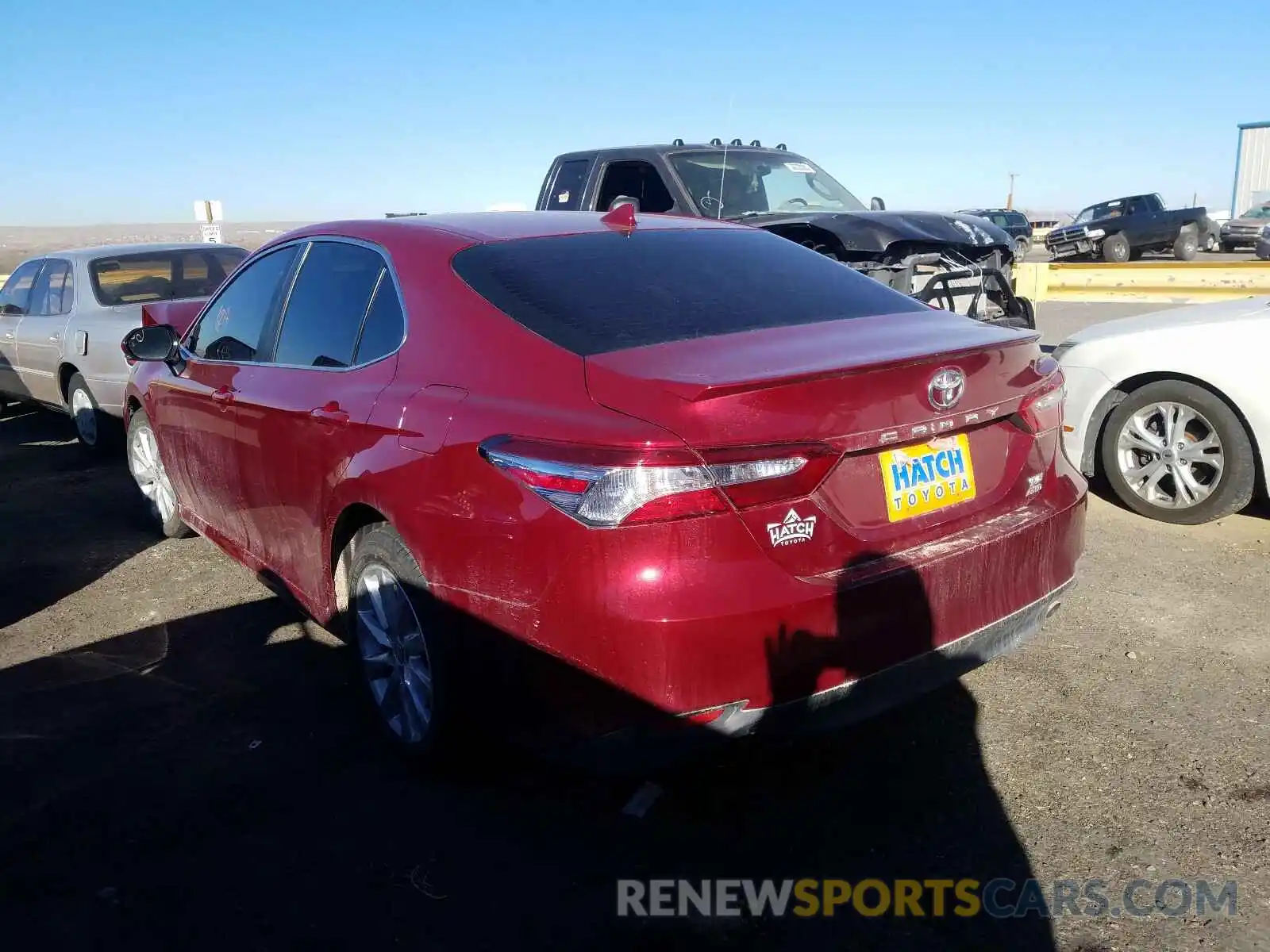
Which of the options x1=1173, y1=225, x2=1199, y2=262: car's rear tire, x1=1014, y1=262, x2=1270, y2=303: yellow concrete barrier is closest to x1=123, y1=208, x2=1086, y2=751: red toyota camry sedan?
x1=1014, y1=262, x2=1270, y2=303: yellow concrete barrier

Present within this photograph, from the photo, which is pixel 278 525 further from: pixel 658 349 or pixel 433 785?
pixel 658 349

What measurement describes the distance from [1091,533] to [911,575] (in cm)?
309

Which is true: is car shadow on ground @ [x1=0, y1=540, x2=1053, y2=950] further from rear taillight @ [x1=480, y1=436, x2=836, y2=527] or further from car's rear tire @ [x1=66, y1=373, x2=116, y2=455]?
car's rear tire @ [x1=66, y1=373, x2=116, y2=455]

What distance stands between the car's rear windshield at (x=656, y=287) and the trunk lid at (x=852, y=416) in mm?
147

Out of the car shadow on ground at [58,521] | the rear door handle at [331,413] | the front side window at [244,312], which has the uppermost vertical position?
the front side window at [244,312]

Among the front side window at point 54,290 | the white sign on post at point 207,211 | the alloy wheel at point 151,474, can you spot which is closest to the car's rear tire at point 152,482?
the alloy wheel at point 151,474

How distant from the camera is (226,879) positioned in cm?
278

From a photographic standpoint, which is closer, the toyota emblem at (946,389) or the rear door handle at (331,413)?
the toyota emblem at (946,389)

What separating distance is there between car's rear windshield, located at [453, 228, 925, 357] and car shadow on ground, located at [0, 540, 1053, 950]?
2.87 feet

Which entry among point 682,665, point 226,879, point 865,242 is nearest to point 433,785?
point 226,879

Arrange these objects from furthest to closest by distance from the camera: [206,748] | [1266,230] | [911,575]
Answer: [1266,230]
[206,748]
[911,575]

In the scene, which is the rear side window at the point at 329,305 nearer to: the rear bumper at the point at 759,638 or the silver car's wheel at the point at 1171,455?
the rear bumper at the point at 759,638

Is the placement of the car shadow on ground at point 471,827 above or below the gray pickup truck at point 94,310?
below

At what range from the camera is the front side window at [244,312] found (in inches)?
162
